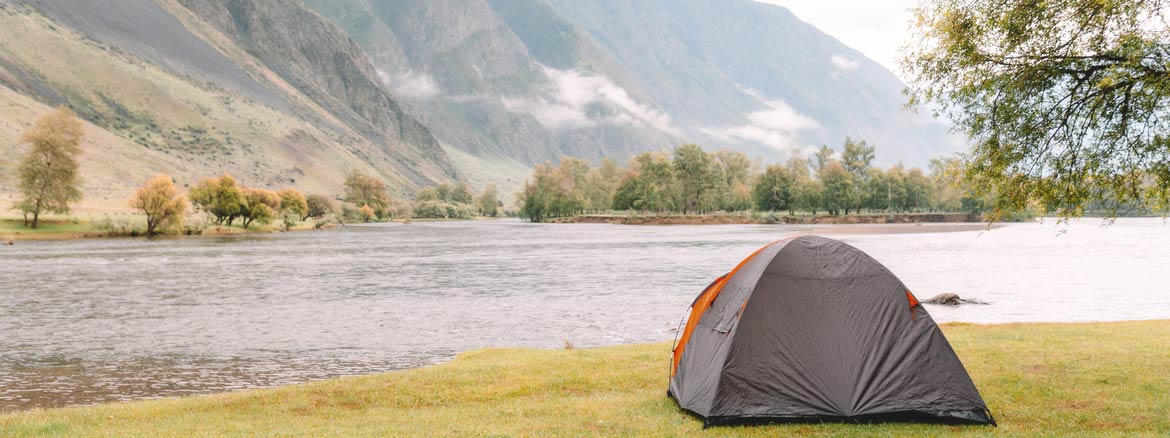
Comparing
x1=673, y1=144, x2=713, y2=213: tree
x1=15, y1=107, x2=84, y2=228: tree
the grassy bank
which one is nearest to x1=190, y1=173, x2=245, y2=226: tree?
the grassy bank

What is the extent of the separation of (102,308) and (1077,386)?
146 feet

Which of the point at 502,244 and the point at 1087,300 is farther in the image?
the point at 502,244

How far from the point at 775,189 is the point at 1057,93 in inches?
6680

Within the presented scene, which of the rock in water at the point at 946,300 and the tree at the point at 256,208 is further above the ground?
the tree at the point at 256,208

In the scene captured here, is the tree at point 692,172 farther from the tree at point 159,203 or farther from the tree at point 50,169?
the tree at point 50,169

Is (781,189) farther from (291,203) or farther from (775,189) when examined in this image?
(291,203)

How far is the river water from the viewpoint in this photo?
25391 mm

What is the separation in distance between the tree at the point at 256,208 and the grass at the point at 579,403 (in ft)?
442

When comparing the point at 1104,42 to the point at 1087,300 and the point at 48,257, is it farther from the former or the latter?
the point at 48,257

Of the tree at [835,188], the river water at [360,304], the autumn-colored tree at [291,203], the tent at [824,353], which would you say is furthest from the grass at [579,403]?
the tree at [835,188]

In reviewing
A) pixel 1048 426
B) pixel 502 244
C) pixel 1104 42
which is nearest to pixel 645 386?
pixel 1048 426

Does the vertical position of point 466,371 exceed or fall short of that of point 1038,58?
it falls short

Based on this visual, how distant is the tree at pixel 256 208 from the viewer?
465 feet

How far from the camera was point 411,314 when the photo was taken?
38.6m
